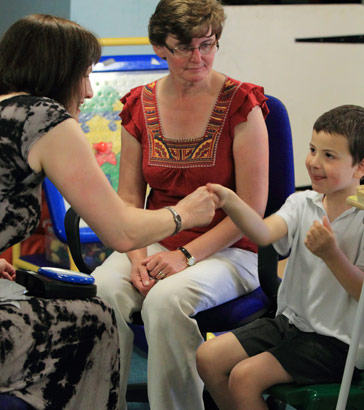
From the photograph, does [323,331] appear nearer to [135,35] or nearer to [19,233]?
[19,233]

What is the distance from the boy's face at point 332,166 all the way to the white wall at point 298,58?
2222 mm

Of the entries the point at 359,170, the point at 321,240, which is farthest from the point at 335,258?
the point at 359,170

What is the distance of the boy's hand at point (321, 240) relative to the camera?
1.75m

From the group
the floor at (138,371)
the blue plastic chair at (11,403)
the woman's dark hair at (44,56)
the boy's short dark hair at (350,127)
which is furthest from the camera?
the floor at (138,371)

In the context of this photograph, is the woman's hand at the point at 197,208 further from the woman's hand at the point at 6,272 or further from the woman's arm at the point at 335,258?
the woman's hand at the point at 6,272

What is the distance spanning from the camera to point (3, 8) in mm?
3775

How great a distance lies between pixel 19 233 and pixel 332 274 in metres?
0.78

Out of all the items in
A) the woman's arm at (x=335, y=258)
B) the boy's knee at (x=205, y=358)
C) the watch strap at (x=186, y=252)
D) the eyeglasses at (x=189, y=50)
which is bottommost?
the boy's knee at (x=205, y=358)

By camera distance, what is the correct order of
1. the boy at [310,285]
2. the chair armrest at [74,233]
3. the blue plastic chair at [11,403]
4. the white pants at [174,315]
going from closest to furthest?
the blue plastic chair at [11,403] → the boy at [310,285] → the white pants at [174,315] → the chair armrest at [74,233]

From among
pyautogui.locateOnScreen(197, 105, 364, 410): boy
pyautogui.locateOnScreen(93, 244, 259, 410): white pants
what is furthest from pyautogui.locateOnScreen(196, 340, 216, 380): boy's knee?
pyautogui.locateOnScreen(93, 244, 259, 410): white pants

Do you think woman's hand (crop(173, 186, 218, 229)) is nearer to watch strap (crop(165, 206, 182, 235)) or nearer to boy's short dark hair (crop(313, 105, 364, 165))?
watch strap (crop(165, 206, 182, 235))

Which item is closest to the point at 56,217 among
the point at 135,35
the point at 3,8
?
the point at 135,35

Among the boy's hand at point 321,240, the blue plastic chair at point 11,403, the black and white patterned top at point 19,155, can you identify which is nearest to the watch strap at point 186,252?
the boy's hand at point 321,240

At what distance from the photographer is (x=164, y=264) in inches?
84.6
